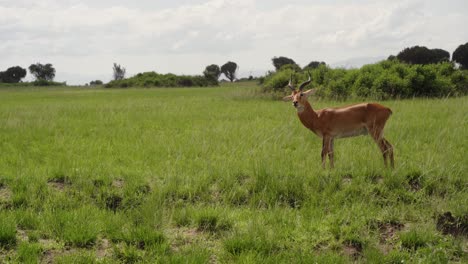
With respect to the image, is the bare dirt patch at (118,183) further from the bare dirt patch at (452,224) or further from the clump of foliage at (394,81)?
Result: the clump of foliage at (394,81)

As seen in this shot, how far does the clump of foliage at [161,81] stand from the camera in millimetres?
68925

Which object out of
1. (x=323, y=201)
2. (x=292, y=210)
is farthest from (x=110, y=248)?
(x=323, y=201)

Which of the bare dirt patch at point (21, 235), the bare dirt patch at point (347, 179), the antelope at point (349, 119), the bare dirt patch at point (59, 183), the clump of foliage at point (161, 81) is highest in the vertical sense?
the clump of foliage at point (161, 81)

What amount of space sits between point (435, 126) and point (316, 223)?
24.2 feet

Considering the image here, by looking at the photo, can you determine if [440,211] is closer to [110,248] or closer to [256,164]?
[256,164]

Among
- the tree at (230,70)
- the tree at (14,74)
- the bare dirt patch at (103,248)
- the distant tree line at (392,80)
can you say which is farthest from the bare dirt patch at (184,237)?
the tree at (230,70)

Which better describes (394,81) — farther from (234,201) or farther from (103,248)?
(103,248)

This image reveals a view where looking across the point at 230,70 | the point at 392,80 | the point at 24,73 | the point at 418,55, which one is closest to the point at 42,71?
the point at 24,73

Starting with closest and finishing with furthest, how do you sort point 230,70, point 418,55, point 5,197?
1. point 5,197
2. point 418,55
3. point 230,70

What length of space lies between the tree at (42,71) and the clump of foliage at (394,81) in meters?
111

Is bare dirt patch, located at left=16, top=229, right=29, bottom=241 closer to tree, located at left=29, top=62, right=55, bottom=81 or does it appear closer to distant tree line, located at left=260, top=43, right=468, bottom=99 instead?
distant tree line, located at left=260, top=43, right=468, bottom=99

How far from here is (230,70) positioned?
14075cm

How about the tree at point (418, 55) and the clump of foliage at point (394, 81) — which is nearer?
the clump of foliage at point (394, 81)

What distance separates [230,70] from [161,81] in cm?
7291
